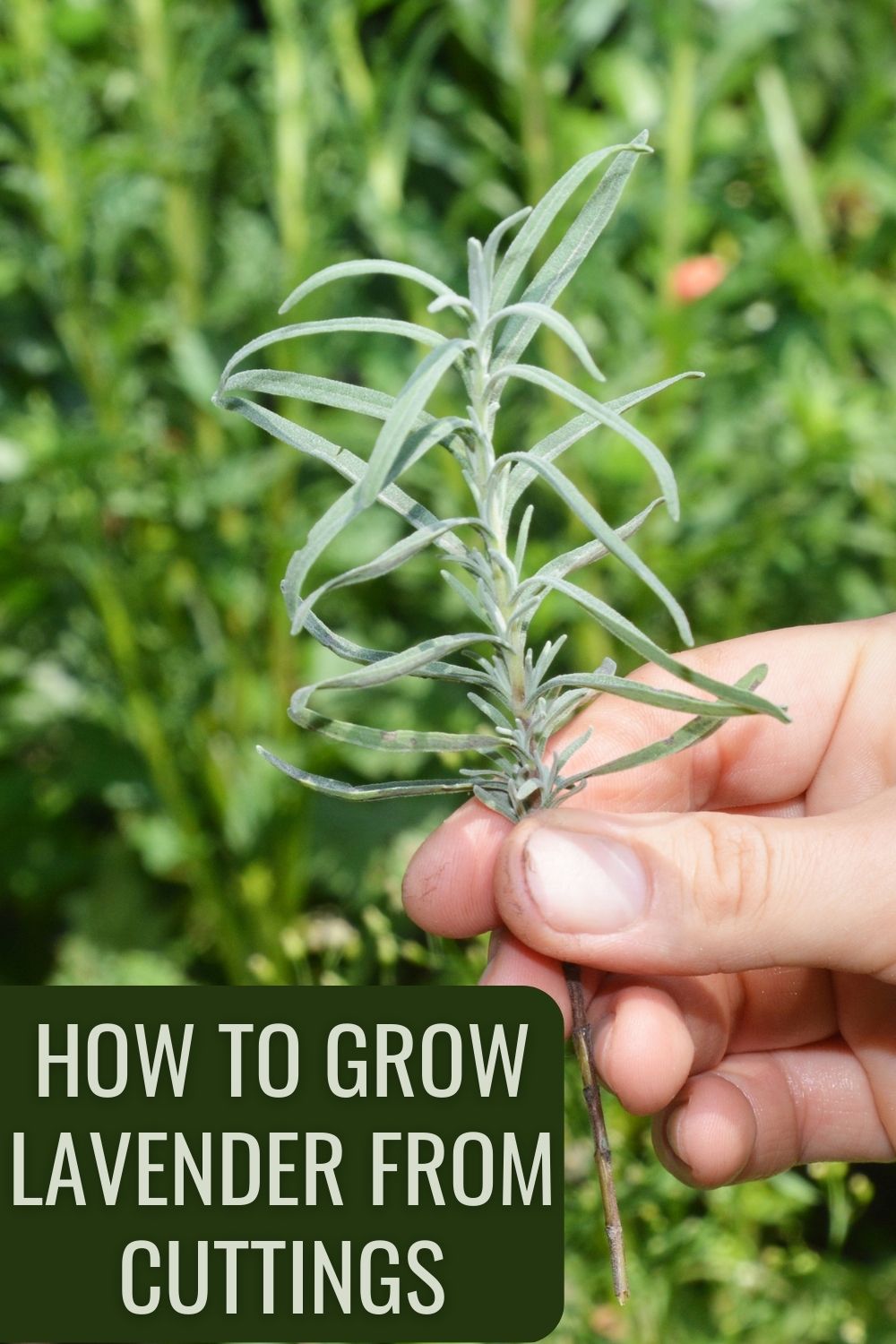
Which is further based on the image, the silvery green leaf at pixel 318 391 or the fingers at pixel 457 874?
the fingers at pixel 457 874

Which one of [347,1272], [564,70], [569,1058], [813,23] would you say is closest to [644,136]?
[347,1272]

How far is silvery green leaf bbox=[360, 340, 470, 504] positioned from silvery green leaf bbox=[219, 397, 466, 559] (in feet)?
0.20

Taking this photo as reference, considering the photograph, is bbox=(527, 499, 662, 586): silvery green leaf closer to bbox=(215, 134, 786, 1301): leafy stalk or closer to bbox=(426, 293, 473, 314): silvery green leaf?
bbox=(215, 134, 786, 1301): leafy stalk

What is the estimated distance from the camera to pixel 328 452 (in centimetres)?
50

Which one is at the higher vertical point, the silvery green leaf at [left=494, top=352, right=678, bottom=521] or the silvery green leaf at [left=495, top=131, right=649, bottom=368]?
the silvery green leaf at [left=495, top=131, right=649, bottom=368]

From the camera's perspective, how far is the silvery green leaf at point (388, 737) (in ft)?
1.68

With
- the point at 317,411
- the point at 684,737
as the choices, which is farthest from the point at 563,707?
the point at 317,411

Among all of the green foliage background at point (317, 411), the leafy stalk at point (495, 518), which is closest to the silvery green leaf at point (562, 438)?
the leafy stalk at point (495, 518)

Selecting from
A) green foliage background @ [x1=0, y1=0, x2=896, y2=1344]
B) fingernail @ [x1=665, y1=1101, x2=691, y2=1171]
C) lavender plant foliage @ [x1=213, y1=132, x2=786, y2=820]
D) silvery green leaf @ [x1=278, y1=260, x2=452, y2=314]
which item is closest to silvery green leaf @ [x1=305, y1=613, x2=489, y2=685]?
lavender plant foliage @ [x1=213, y1=132, x2=786, y2=820]

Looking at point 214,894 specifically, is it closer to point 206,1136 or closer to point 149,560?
point 149,560

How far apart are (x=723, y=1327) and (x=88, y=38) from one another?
4.48ft

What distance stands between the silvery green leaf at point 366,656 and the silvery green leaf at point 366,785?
4 cm

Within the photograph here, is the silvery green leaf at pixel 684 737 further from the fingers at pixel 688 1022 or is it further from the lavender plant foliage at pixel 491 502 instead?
the fingers at pixel 688 1022

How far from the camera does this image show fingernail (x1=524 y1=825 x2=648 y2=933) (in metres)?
0.57
